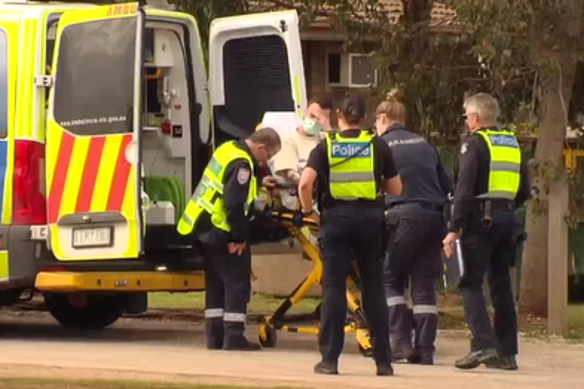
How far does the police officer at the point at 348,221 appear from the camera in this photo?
10008mm

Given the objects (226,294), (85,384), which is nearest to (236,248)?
(226,294)

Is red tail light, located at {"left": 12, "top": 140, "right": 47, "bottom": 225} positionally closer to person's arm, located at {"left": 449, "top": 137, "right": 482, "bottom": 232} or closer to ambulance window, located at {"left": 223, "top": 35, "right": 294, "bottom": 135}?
ambulance window, located at {"left": 223, "top": 35, "right": 294, "bottom": 135}

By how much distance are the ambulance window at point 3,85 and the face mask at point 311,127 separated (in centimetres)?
229

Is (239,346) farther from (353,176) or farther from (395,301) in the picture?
(353,176)

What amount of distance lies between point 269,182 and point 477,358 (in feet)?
7.26

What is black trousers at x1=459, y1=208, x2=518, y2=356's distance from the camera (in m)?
10.5

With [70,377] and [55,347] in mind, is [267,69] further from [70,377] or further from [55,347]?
[70,377]

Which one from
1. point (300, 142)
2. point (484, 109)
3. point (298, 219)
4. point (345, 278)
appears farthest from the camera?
point (300, 142)

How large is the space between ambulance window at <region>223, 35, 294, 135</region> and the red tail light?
5.57 feet

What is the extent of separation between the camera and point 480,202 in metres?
10.5

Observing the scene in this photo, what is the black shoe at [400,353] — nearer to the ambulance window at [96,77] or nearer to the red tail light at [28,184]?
the ambulance window at [96,77]

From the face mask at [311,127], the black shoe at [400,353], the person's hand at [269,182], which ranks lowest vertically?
the black shoe at [400,353]

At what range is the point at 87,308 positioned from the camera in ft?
46.3

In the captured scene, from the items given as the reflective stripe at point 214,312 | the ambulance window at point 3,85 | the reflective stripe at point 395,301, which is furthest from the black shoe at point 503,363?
the ambulance window at point 3,85
